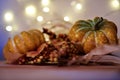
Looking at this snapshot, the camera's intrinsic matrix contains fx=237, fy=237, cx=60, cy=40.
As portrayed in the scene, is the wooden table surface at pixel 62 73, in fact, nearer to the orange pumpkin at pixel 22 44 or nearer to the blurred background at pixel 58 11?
the orange pumpkin at pixel 22 44

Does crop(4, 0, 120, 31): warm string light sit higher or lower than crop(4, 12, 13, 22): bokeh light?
higher

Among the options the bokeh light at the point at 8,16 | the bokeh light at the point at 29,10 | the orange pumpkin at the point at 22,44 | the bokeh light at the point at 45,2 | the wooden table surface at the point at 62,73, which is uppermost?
the bokeh light at the point at 45,2

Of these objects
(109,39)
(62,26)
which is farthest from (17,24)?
(109,39)

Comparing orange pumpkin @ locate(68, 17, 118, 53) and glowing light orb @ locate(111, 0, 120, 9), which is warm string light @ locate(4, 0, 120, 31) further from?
orange pumpkin @ locate(68, 17, 118, 53)

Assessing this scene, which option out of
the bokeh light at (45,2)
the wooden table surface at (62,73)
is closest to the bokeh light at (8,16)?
the bokeh light at (45,2)

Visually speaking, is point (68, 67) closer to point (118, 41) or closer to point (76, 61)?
point (76, 61)

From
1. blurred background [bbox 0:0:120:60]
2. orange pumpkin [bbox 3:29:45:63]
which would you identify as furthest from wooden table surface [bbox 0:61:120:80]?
blurred background [bbox 0:0:120:60]
